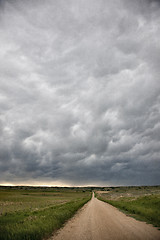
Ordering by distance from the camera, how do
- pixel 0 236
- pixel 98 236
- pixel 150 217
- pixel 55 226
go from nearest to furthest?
pixel 0 236
pixel 98 236
pixel 55 226
pixel 150 217

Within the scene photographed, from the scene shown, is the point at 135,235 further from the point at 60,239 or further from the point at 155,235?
the point at 60,239

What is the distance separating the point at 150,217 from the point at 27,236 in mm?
13178

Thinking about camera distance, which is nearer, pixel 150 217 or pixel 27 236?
pixel 27 236

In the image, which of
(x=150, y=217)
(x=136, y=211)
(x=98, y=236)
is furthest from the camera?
(x=136, y=211)

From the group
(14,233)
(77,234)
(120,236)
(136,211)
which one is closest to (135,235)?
(120,236)

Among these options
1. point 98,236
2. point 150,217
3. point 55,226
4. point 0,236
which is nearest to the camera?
point 0,236

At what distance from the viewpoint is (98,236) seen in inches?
436

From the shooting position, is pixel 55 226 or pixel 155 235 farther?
pixel 55 226

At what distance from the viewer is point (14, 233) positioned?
36.0 ft

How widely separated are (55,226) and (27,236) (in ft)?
13.9

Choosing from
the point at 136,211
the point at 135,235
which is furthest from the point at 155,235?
the point at 136,211

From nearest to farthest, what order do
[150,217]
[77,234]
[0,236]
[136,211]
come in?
[0,236] < [77,234] < [150,217] < [136,211]

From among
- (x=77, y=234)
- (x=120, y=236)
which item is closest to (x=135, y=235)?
(x=120, y=236)

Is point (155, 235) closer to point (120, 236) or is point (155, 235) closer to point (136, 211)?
point (120, 236)
